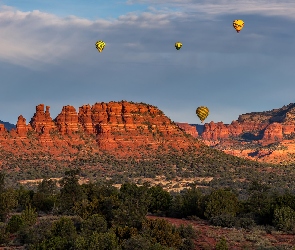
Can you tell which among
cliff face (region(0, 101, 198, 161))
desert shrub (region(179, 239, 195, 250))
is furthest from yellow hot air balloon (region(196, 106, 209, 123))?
desert shrub (region(179, 239, 195, 250))

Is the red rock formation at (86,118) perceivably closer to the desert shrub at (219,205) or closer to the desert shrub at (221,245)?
the desert shrub at (219,205)

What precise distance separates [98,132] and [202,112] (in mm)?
46389

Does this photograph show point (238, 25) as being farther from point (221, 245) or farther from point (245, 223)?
point (221, 245)

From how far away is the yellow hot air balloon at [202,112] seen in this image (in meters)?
85.5

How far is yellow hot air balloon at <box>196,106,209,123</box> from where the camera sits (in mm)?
85500

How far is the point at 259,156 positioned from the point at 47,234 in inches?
6124

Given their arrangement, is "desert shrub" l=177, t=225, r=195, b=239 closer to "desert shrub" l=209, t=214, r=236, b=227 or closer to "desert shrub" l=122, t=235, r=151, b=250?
"desert shrub" l=122, t=235, r=151, b=250

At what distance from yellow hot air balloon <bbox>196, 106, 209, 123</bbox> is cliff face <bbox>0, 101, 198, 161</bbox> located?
38.8 meters

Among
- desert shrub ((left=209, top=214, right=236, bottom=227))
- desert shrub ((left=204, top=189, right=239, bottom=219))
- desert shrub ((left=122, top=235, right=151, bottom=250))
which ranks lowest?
desert shrub ((left=122, top=235, right=151, bottom=250))

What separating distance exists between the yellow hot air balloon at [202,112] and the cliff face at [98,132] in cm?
3883

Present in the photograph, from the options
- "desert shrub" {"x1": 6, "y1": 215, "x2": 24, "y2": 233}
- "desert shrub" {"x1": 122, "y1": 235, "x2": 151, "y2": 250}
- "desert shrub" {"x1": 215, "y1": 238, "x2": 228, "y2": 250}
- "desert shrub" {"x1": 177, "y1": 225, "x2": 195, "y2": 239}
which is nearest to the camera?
"desert shrub" {"x1": 122, "y1": 235, "x2": 151, "y2": 250}

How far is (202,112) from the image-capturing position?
86062mm

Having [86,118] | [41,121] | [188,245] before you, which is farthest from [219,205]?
[86,118]

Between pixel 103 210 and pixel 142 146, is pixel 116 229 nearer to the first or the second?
pixel 103 210
